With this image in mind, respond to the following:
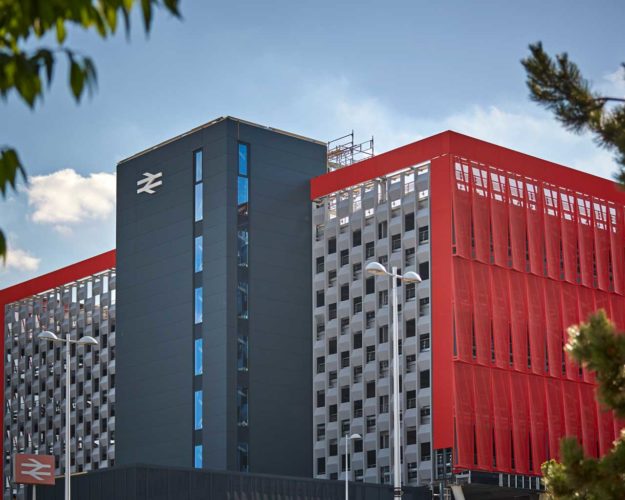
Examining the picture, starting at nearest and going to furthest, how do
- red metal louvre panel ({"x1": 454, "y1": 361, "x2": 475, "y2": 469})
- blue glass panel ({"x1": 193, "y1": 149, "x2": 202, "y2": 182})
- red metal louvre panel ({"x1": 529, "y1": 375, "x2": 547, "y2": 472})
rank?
red metal louvre panel ({"x1": 454, "y1": 361, "x2": 475, "y2": 469}), red metal louvre panel ({"x1": 529, "y1": 375, "x2": 547, "y2": 472}), blue glass panel ({"x1": 193, "y1": 149, "x2": 202, "y2": 182})

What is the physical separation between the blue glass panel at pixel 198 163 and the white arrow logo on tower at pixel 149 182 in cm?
328

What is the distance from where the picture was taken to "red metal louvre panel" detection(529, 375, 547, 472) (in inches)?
2817

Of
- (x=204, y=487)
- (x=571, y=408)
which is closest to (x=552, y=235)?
(x=571, y=408)

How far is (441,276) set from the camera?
70.8 meters

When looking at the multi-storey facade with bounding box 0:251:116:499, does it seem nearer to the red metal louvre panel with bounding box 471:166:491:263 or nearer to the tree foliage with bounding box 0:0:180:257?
the red metal louvre panel with bounding box 471:166:491:263

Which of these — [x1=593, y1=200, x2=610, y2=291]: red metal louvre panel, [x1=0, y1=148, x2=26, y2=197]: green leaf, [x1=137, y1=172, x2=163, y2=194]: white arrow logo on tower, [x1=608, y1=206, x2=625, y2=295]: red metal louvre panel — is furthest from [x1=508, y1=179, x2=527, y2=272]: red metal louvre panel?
[x1=0, y1=148, x2=26, y2=197]: green leaf

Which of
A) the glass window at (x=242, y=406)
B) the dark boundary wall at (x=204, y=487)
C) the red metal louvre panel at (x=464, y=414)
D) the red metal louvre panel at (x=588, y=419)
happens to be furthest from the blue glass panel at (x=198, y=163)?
the red metal louvre panel at (x=588, y=419)

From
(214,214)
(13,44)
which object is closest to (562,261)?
(214,214)

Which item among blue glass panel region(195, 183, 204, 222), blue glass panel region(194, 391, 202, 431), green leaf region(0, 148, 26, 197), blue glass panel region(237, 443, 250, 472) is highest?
blue glass panel region(195, 183, 204, 222)

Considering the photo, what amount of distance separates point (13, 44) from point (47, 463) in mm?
57704

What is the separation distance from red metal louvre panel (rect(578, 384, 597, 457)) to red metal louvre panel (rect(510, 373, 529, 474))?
4792mm

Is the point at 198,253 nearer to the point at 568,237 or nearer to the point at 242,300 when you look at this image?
the point at 242,300

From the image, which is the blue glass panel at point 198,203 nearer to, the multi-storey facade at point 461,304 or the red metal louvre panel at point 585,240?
the multi-storey facade at point 461,304

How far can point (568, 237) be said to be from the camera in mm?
76625
